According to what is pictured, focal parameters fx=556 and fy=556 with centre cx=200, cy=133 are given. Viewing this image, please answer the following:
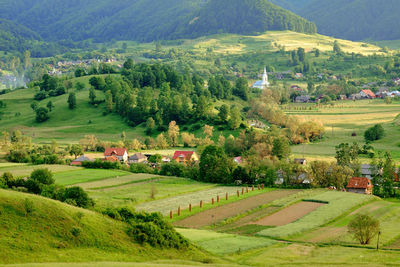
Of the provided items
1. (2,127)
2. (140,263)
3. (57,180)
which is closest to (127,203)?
(57,180)

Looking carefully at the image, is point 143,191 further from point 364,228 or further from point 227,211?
point 364,228

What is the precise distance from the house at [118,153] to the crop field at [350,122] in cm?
2668

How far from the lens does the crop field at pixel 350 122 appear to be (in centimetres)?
8814

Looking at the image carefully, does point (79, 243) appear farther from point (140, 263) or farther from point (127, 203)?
point (127, 203)

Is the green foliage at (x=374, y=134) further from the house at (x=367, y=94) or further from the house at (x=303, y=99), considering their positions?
the house at (x=367, y=94)

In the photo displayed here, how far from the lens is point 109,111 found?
128 metres

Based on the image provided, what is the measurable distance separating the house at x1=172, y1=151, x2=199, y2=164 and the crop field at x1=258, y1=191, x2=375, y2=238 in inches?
1117

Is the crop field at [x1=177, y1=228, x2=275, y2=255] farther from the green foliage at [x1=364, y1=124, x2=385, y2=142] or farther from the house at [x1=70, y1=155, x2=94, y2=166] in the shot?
the green foliage at [x1=364, y1=124, x2=385, y2=142]

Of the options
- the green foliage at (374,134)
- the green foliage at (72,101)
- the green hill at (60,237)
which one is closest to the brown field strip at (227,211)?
the green hill at (60,237)

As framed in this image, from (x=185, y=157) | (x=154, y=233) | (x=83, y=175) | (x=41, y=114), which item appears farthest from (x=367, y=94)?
(x=154, y=233)

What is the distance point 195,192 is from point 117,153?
109 ft

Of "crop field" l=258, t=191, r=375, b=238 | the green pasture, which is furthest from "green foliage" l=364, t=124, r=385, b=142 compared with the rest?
the green pasture

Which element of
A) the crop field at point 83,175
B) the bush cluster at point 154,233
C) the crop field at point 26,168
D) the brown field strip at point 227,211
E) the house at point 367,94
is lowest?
the brown field strip at point 227,211

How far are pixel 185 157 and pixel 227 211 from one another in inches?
1413
